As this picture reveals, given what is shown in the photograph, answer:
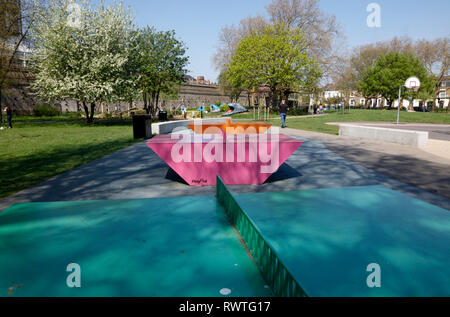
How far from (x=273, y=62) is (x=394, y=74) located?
3706 cm

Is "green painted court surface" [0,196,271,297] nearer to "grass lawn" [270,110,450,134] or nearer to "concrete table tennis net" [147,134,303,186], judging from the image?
"concrete table tennis net" [147,134,303,186]

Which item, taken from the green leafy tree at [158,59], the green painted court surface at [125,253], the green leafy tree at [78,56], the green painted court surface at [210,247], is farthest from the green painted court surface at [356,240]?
the green leafy tree at [158,59]

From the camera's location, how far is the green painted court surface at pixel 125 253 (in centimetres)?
162

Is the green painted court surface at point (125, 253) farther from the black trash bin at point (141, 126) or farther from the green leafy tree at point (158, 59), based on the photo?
the green leafy tree at point (158, 59)

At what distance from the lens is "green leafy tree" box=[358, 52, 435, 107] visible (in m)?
55.3

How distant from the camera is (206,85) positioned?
7075cm

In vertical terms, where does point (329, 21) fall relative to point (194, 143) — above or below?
above

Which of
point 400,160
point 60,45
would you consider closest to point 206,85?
point 60,45

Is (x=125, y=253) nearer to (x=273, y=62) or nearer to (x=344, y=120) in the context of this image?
(x=344, y=120)

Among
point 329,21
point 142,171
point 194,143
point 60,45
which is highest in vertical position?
point 329,21

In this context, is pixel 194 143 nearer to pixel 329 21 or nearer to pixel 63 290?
pixel 63 290

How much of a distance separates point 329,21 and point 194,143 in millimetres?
40504

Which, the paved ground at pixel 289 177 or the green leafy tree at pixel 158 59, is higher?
the green leafy tree at pixel 158 59

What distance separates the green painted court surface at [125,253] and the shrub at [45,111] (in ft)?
131
